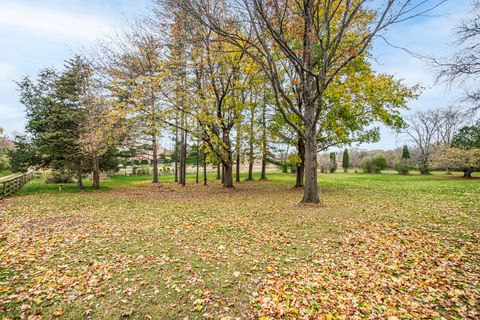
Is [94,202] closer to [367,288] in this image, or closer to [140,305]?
[140,305]

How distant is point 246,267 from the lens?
4539 mm

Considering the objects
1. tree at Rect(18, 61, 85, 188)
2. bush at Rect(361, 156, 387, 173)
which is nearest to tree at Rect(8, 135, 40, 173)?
tree at Rect(18, 61, 85, 188)

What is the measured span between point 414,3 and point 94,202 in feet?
51.4

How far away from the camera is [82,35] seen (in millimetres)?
14820

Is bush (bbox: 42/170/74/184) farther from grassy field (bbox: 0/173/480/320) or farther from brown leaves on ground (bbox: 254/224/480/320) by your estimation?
brown leaves on ground (bbox: 254/224/480/320)

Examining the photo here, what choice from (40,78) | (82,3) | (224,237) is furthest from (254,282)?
(40,78)

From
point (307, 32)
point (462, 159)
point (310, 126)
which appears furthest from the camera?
point (462, 159)

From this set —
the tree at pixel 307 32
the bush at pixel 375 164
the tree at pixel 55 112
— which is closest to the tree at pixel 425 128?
the bush at pixel 375 164

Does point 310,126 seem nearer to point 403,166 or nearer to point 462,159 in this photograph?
point 462,159

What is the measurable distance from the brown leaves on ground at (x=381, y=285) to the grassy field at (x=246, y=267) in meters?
0.02

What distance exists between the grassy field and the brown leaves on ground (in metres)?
0.02

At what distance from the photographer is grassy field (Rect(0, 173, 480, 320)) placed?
3.34 metres

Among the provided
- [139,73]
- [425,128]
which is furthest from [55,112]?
[425,128]

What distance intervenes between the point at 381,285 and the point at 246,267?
2297mm
